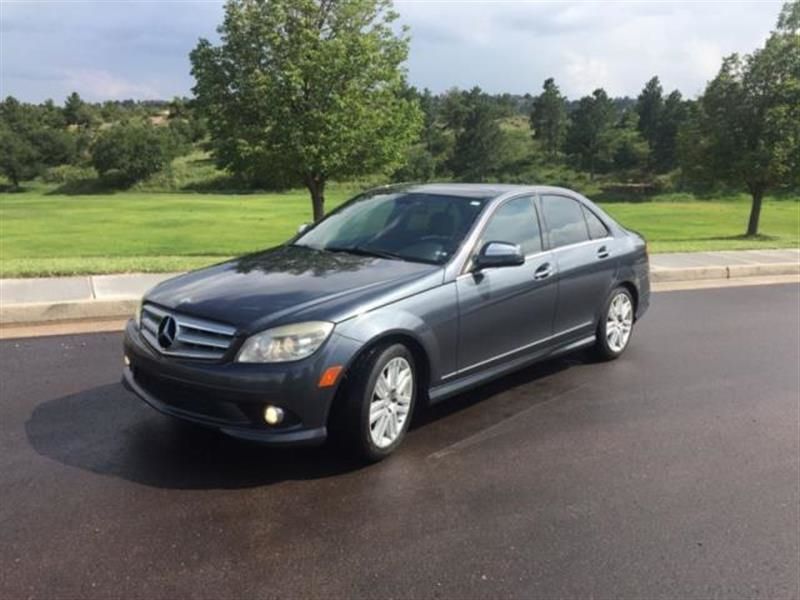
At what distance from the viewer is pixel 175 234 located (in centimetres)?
2775

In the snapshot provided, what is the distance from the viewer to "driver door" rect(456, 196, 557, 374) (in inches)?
188

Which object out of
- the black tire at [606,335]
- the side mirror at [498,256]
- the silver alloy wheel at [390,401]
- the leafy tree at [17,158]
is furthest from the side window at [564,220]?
the leafy tree at [17,158]

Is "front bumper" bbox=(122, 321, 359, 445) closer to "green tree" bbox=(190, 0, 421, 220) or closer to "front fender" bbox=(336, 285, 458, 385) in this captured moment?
"front fender" bbox=(336, 285, 458, 385)

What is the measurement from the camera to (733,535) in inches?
140

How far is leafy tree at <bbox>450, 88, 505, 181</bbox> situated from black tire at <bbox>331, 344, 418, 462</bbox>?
93138mm


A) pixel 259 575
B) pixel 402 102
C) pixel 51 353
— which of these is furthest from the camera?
pixel 402 102

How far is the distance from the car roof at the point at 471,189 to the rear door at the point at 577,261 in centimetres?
14

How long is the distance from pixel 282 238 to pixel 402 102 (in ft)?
32.1

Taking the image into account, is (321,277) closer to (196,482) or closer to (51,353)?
(196,482)

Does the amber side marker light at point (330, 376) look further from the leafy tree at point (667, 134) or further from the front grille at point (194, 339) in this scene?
the leafy tree at point (667, 134)

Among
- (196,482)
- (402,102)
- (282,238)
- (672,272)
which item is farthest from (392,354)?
(282,238)

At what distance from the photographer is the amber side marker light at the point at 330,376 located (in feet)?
12.7

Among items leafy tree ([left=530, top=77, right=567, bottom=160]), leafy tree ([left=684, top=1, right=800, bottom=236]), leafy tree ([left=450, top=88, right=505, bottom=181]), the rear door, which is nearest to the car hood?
the rear door

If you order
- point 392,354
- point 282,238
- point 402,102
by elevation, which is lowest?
point 282,238
